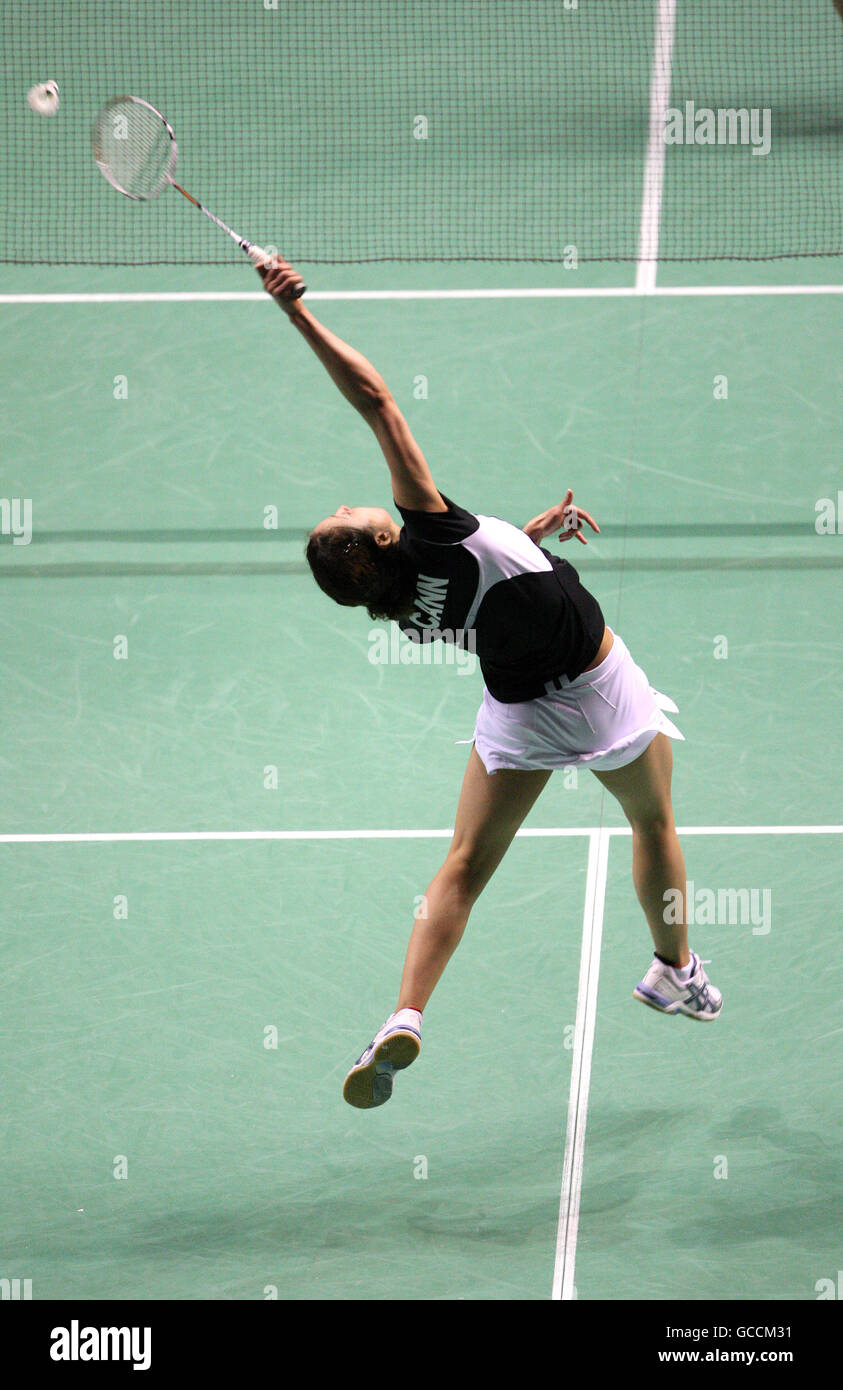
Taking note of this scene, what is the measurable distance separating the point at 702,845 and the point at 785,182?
5912mm

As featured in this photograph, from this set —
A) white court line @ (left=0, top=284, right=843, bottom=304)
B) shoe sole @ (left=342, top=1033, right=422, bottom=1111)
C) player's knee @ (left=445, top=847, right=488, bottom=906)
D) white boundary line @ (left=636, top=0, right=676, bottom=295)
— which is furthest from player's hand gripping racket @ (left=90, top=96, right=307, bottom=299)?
white boundary line @ (left=636, top=0, right=676, bottom=295)

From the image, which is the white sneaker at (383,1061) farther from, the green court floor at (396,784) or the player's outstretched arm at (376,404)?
the player's outstretched arm at (376,404)

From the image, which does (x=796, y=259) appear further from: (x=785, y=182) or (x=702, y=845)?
(x=702, y=845)

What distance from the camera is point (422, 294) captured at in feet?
31.5

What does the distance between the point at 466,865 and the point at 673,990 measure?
914 millimetres

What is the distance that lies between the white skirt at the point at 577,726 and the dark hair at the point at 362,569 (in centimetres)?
52

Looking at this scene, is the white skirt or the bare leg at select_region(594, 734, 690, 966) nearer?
the white skirt

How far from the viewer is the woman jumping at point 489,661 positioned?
409 centimetres

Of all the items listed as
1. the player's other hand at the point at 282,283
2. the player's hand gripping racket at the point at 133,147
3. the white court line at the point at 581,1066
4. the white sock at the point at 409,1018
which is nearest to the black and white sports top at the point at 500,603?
the player's other hand at the point at 282,283

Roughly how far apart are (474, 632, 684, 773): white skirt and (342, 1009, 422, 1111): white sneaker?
747mm

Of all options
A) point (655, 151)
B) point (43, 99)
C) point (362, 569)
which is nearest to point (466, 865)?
point (362, 569)

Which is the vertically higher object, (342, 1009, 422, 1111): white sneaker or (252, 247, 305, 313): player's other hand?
(252, 247, 305, 313): player's other hand

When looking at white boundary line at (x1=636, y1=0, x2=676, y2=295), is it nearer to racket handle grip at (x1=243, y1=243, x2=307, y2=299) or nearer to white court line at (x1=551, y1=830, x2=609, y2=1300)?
white court line at (x1=551, y1=830, x2=609, y2=1300)

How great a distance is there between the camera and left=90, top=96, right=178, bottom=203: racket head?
18.8 feet
